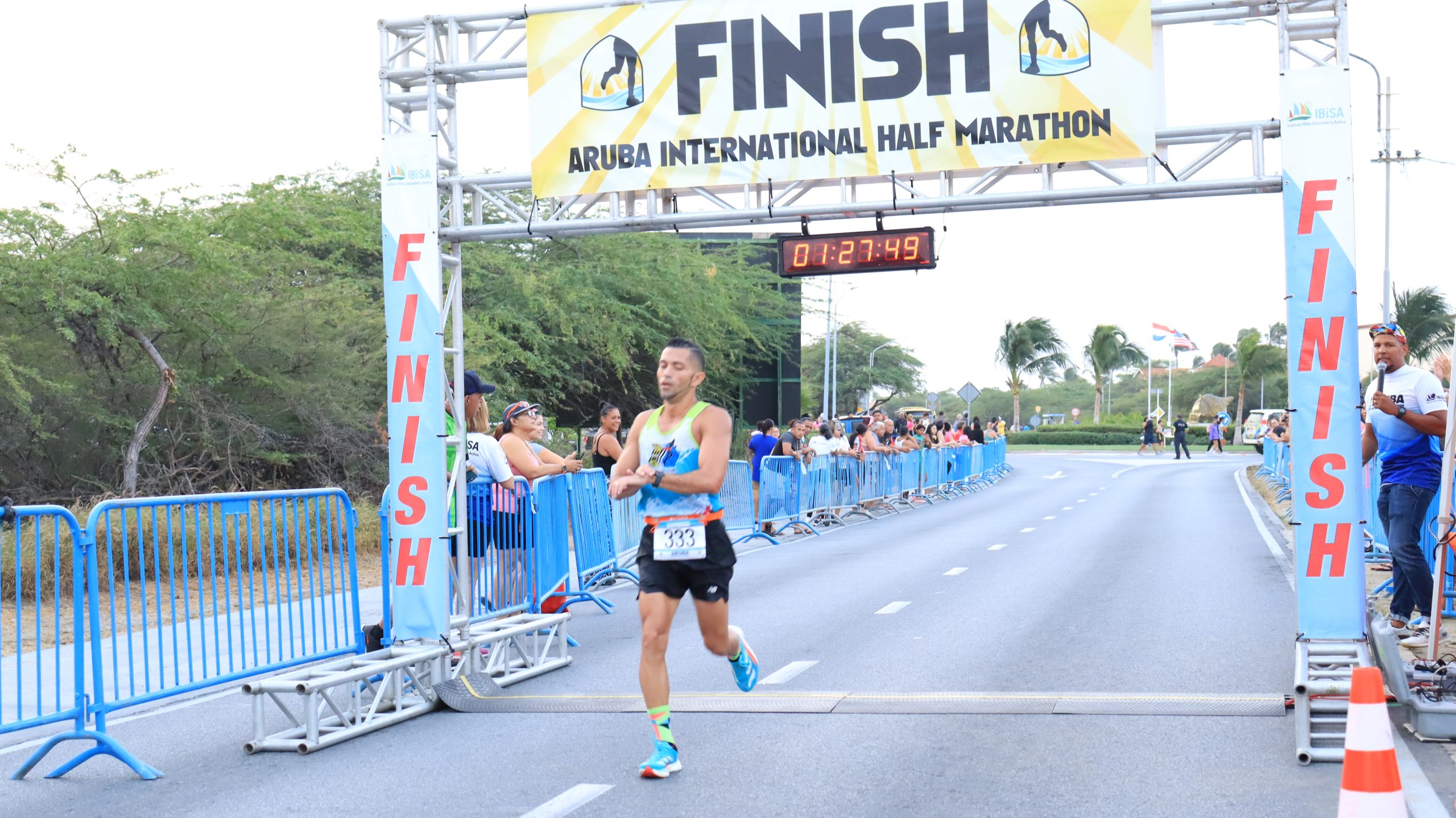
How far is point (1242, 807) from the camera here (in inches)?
215

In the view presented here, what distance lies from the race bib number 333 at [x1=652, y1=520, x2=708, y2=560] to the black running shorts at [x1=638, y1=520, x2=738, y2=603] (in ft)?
0.12

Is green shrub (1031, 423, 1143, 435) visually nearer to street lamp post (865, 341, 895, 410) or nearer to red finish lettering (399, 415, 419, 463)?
street lamp post (865, 341, 895, 410)

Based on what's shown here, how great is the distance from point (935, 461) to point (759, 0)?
23904 millimetres

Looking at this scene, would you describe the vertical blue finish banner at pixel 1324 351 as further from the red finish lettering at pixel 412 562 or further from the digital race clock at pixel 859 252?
the red finish lettering at pixel 412 562

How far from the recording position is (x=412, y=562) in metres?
8.33

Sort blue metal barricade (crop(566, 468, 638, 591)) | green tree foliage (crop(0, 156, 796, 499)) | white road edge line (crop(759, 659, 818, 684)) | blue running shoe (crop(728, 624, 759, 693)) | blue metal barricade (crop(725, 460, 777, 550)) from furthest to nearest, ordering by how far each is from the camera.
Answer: blue metal barricade (crop(725, 460, 777, 550)) → green tree foliage (crop(0, 156, 796, 499)) → blue metal barricade (crop(566, 468, 638, 591)) → white road edge line (crop(759, 659, 818, 684)) → blue running shoe (crop(728, 624, 759, 693))

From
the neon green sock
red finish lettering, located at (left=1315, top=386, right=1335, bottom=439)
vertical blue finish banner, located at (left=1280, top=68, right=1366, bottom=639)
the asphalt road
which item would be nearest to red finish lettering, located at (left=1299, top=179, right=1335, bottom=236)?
vertical blue finish banner, located at (left=1280, top=68, right=1366, bottom=639)

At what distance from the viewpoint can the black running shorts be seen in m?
6.32

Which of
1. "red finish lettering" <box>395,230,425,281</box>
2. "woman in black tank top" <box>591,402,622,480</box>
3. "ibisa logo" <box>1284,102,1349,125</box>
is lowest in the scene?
"woman in black tank top" <box>591,402,622,480</box>

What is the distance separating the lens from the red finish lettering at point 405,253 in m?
8.40

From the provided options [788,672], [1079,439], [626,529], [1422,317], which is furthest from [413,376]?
[1079,439]

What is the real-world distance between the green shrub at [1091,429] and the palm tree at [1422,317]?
30.3m

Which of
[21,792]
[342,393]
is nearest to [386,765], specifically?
[21,792]

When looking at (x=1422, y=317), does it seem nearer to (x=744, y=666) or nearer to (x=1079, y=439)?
(x=1079, y=439)
